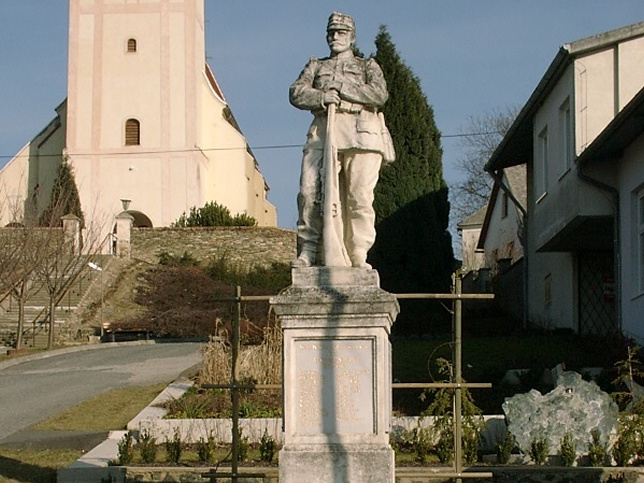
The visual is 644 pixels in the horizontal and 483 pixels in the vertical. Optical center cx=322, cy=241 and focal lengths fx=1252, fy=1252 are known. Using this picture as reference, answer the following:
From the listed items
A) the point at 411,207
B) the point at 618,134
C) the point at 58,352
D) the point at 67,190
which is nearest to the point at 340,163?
the point at 618,134

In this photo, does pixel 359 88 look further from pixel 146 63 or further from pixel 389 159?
pixel 146 63

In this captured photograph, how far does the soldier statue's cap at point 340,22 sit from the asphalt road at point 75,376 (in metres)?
7.41

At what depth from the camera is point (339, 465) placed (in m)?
10.0

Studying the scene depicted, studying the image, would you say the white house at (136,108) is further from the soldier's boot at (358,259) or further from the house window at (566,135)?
the soldier's boot at (358,259)

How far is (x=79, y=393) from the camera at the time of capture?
770 inches

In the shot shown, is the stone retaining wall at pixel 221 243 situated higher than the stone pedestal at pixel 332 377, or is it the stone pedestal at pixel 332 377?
the stone retaining wall at pixel 221 243

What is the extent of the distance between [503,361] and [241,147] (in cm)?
3828

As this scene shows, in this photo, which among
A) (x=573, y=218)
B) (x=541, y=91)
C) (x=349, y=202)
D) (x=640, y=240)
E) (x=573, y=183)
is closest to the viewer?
(x=349, y=202)

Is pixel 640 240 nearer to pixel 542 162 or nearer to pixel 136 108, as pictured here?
pixel 542 162

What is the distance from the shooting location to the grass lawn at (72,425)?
12.6 metres

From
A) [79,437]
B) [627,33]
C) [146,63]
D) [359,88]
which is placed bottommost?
[79,437]

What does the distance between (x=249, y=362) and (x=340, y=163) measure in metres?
6.28

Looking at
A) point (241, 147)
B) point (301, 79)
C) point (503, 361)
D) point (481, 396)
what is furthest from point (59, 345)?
point (241, 147)

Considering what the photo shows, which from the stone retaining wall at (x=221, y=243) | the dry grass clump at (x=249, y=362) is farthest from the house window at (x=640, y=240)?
the stone retaining wall at (x=221, y=243)
